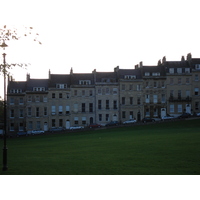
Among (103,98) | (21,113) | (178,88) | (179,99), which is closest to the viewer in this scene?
(21,113)

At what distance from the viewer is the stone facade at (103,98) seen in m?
72.6

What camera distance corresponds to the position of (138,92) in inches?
2908

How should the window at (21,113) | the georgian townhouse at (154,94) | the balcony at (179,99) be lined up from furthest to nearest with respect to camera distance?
the georgian townhouse at (154,94), the balcony at (179,99), the window at (21,113)

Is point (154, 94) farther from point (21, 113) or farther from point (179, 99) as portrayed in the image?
point (21, 113)

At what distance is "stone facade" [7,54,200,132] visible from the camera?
7256 centimetres

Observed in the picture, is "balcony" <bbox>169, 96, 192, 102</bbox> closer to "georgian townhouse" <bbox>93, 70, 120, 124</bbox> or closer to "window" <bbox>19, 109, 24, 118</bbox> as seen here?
"georgian townhouse" <bbox>93, 70, 120, 124</bbox>

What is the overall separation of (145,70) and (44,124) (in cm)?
2768

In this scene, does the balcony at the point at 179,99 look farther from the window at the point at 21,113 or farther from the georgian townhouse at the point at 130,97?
the window at the point at 21,113

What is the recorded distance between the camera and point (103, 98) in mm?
73375

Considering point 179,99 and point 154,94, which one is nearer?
point 179,99

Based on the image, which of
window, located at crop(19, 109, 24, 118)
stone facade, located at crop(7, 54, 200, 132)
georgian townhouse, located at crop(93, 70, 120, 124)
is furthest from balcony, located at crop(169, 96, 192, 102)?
window, located at crop(19, 109, 24, 118)

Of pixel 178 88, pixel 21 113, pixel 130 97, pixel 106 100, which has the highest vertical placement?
pixel 178 88

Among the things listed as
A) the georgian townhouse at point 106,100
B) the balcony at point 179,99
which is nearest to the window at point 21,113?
the georgian townhouse at point 106,100

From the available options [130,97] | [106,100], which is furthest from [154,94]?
[106,100]
